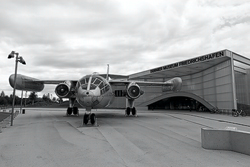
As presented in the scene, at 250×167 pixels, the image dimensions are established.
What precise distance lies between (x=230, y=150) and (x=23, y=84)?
1937 cm

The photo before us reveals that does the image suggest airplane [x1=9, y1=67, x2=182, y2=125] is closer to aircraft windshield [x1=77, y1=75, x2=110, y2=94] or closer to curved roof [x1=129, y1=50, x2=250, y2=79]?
aircraft windshield [x1=77, y1=75, x2=110, y2=94]

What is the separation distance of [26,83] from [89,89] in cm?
1104

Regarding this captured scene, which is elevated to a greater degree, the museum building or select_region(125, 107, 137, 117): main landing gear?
the museum building

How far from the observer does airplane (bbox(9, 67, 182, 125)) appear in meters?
12.3

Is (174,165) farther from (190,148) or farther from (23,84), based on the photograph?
(23,84)

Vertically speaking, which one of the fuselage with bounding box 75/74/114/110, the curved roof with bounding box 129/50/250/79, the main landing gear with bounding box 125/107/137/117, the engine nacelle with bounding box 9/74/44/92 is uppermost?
the curved roof with bounding box 129/50/250/79

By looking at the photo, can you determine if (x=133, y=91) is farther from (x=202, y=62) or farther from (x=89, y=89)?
(x=202, y=62)

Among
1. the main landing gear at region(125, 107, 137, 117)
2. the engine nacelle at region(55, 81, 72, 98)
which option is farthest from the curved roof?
the engine nacelle at region(55, 81, 72, 98)

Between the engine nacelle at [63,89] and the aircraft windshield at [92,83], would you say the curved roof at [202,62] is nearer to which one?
the aircraft windshield at [92,83]

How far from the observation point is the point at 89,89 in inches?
481

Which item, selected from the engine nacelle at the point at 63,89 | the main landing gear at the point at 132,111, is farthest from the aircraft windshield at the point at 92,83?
the main landing gear at the point at 132,111

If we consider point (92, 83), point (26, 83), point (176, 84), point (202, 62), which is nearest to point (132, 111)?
point (176, 84)

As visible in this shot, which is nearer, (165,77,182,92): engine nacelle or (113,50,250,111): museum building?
(165,77,182,92): engine nacelle

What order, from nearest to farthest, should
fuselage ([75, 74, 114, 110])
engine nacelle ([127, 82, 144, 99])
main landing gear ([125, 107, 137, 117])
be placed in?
fuselage ([75, 74, 114, 110]) < engine nacelle ([127, 82, 144, 99]) < main landing gear ([125, 107, 137, 117])
